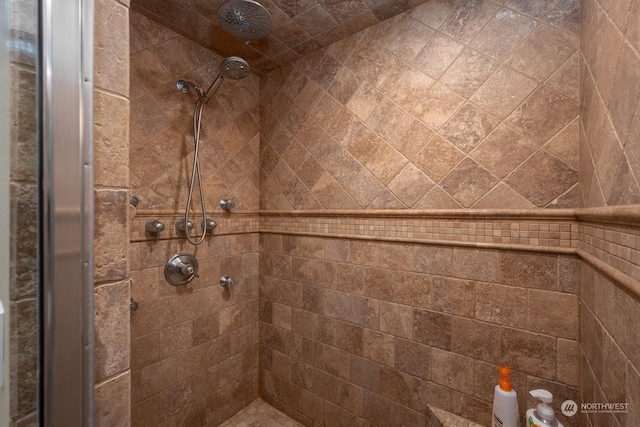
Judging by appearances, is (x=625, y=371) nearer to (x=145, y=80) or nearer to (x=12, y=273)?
(x=12, y=273)

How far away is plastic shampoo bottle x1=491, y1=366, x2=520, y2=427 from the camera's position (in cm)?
99

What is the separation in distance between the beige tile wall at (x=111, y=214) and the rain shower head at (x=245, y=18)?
79 cm

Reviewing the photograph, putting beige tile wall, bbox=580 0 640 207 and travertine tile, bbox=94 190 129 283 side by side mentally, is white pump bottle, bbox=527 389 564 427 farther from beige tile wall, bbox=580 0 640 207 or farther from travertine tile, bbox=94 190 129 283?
travertine tile, bbox=94 190 129 283

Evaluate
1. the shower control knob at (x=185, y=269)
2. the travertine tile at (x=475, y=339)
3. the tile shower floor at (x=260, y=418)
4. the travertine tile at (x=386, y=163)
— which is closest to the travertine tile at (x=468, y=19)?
the travertine tile at (x=386, y=163)

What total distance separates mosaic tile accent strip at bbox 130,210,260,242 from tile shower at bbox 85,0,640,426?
1 cm

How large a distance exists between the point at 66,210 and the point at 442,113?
1.31 meters

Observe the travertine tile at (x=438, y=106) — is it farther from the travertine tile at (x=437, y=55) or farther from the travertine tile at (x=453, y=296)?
the travertine tile at (x=453, y=296)

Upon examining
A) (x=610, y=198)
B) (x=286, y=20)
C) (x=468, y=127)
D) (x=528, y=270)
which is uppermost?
(x=286, y=20)

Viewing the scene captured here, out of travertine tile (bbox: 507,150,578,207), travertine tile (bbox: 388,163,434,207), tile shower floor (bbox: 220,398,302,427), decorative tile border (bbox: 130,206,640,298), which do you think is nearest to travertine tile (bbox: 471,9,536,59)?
travertine tile (bbox: 507,150,578,207)

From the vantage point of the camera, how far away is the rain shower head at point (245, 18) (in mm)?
1133

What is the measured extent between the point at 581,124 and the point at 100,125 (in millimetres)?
1371

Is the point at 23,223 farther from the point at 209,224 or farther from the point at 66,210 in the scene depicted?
the point at 209,224

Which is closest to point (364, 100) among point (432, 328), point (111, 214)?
point (432, 328)

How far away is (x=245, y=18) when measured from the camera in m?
1.22
